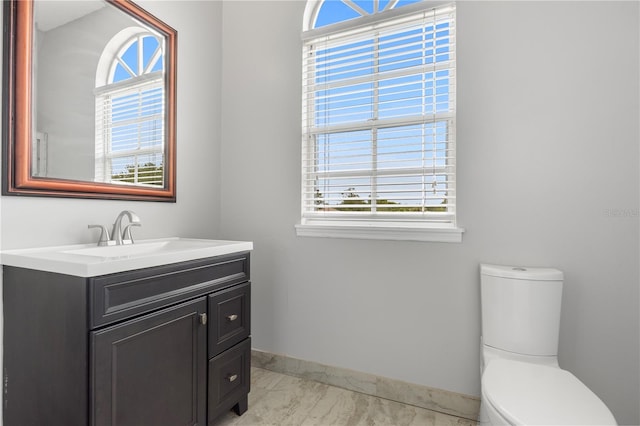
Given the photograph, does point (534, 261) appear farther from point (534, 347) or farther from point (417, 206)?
point (417, 206)

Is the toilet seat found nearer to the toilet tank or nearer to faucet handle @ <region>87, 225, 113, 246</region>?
the toilet tank

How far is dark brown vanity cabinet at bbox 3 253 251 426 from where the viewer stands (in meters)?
1.11

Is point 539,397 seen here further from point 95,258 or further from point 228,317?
point 95,258

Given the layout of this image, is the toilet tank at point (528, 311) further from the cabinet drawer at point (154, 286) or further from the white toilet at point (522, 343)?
the cabinet drawer at point (154, 286)

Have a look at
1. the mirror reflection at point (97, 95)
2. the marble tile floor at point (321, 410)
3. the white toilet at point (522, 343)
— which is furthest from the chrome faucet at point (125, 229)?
the white toilet at point (522, 343)

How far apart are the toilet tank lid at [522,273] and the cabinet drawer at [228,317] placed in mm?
1230

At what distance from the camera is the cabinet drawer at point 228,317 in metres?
1.60

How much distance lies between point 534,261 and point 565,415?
30.9 inches

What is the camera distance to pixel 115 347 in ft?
3.82

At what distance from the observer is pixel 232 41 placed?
7.95ft

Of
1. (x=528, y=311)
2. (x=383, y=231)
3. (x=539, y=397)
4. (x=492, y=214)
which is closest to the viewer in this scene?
(x=539, y=397)

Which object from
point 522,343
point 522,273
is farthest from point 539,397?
point 522,273

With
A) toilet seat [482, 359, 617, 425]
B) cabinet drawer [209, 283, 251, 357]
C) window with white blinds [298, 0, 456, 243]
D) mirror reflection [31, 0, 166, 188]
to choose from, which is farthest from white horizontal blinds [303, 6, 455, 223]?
mirror reflection [31, 0, 166, 188]

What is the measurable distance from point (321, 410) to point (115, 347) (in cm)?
117
